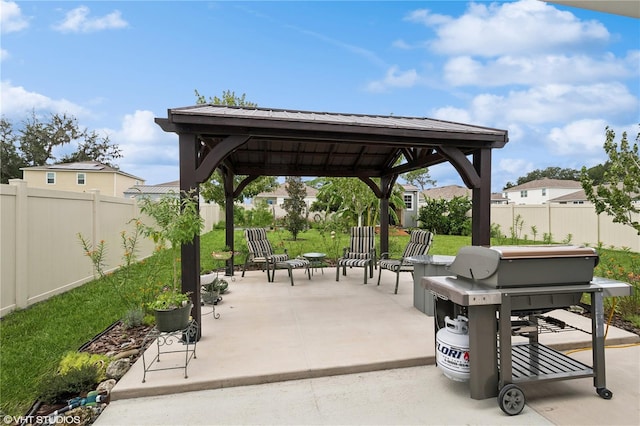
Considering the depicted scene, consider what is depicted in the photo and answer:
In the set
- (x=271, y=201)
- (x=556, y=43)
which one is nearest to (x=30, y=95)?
(x=271, y=201)

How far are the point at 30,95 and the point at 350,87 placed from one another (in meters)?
31.9

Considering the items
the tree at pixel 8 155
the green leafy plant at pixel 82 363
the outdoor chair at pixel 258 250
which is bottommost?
the green leafy plant at pixel 82 363

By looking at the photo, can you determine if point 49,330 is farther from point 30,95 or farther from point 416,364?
point 30,95

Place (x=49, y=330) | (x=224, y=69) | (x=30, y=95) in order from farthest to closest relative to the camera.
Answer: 1. (x=30, y=95)
2. (x=224, y=69)
3. (x=49, y=330)

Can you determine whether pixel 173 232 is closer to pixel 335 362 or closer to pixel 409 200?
pixel 335 362

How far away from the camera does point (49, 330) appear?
13.9ft

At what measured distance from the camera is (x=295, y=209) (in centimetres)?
1636

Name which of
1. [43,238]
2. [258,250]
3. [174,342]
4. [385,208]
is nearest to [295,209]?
[385,208]

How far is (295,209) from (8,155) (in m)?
28.4

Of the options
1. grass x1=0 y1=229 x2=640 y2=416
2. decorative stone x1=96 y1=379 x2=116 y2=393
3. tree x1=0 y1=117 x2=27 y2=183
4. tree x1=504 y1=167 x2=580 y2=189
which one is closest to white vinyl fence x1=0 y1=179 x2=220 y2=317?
grass x1=0 y1=229 x2=640 y2=416

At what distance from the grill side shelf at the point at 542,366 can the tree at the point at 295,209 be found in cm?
1235

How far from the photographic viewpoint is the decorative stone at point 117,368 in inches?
125

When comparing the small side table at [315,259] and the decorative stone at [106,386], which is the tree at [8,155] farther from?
the decorative stone at [106,386]

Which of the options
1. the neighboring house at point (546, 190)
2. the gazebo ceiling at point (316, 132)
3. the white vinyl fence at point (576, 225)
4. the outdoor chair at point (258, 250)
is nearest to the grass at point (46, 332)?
the outdoor chair at point (258, 250)
